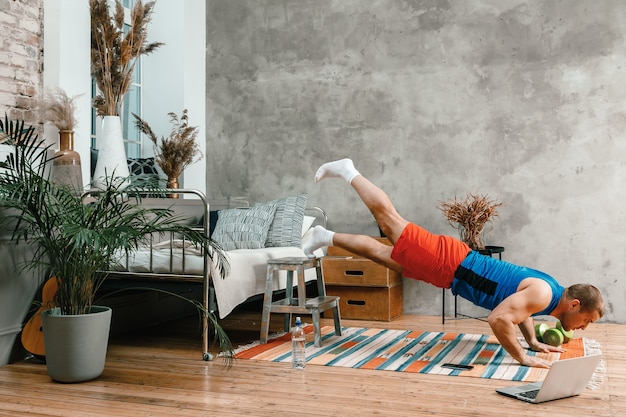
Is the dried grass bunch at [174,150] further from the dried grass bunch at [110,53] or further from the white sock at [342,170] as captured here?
the white sock at [342,170]

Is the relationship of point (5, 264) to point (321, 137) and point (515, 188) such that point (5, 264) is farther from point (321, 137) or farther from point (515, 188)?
point (515, 188)

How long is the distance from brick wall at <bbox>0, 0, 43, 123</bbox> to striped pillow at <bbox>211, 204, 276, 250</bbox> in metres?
1.46

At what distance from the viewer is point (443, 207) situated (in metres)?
5.55

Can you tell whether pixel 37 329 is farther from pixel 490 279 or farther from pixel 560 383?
pixel 560 383

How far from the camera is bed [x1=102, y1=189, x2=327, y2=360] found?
12.7 feet

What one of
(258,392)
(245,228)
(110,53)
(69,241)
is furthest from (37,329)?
(110,53)

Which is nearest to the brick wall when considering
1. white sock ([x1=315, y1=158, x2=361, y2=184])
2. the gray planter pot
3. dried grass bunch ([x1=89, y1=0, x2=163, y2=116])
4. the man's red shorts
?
dried grass bunch ([x1=89, y1=0, x2=163, y2=116])

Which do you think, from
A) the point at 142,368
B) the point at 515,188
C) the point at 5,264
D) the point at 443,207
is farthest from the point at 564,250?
the point at 5,264

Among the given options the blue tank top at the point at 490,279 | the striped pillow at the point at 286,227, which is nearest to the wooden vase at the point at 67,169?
the striped pillow at the point at 286,227

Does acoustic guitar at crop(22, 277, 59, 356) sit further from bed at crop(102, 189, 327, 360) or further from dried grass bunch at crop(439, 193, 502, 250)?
dried grass bunch at crop(439, 193, 502, 250)

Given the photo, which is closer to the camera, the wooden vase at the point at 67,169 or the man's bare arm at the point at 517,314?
the man's bare arm at the point at 517,314

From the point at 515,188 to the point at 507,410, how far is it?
2780mm

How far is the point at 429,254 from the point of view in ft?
13.0

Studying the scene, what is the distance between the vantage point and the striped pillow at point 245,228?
487 centimetres
